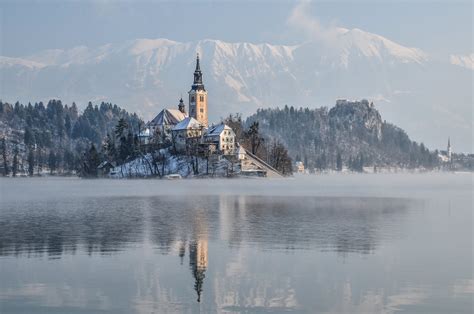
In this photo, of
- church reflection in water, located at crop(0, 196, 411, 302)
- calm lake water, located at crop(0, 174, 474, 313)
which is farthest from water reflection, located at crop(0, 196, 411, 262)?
calm lake water, located at crop(0, 174, 474, 313)

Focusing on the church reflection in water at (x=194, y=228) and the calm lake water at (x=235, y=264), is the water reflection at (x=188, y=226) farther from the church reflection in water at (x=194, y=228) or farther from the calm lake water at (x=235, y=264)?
the calm lake water at (x=235, y=264)

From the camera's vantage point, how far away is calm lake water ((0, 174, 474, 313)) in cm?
3083

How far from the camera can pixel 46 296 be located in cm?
3167

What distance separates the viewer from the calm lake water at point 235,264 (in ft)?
101

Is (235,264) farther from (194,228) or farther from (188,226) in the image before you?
(188,226)

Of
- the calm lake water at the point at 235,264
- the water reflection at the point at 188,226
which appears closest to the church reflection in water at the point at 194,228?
the water reflection at the point at 188,226

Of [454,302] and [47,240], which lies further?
[47,240]

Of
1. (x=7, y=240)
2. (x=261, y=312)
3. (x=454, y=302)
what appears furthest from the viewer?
(x=7, y=240)

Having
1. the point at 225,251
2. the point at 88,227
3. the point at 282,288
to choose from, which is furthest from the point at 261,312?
the point at 88,227

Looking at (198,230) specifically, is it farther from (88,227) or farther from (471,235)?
(471,235)

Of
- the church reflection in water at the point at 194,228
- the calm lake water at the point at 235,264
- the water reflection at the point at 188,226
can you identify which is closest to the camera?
the calm lake water at the point at 235,264

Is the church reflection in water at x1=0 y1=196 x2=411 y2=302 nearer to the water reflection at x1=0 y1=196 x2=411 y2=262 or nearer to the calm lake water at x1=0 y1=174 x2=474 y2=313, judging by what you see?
the water reflection at x1=0 y1=196 x2=411 y2=262

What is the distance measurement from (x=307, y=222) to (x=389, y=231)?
349 inches

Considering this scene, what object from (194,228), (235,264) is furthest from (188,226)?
(235,264)
